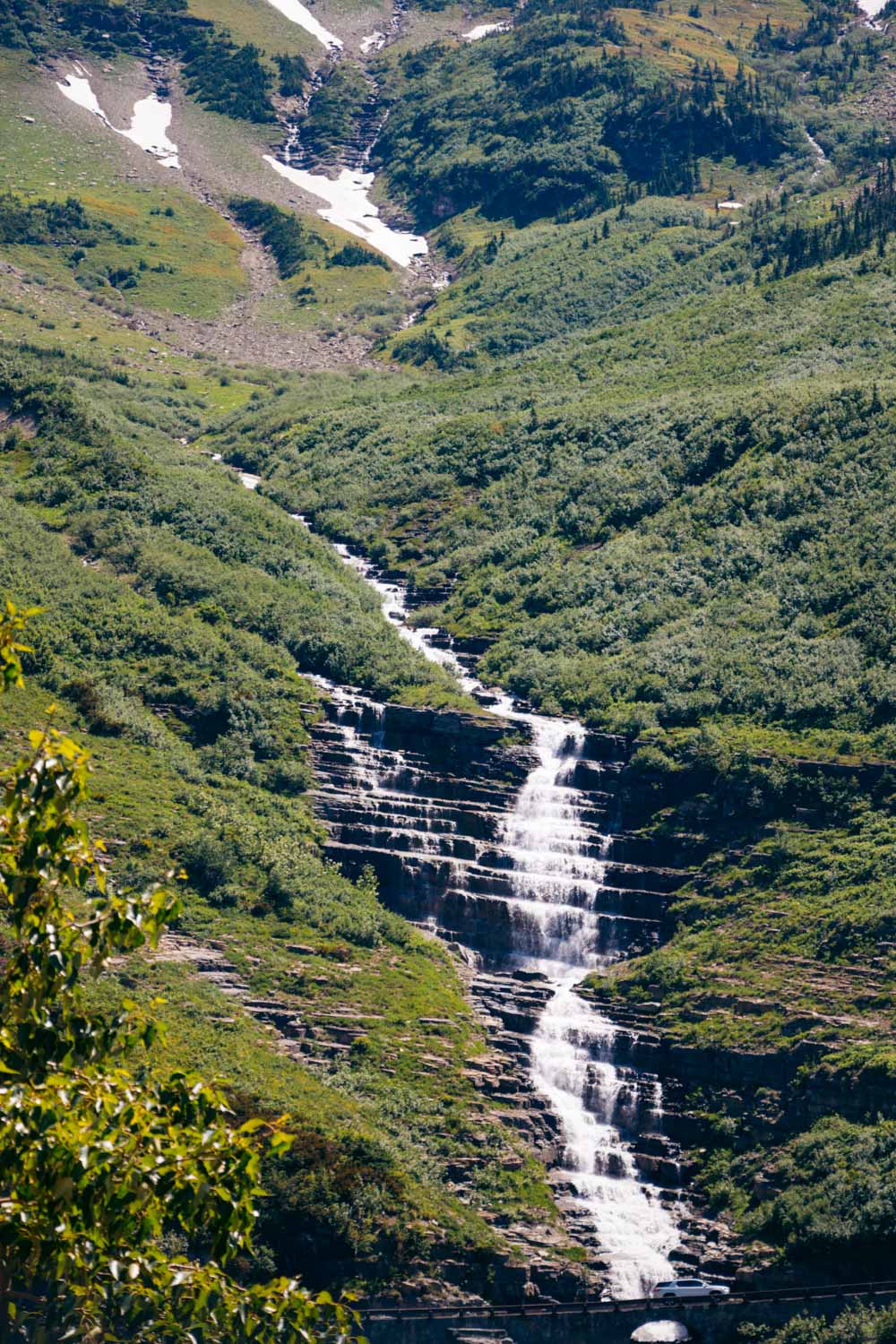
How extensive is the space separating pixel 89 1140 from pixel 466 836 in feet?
200

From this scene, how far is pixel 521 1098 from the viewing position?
2445 inches

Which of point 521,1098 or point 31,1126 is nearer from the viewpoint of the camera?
point 31,1126

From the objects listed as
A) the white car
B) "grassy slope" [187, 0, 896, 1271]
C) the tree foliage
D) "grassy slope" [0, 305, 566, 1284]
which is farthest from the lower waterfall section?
the tree foliage

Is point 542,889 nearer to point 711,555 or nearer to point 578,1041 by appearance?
point 578,1041

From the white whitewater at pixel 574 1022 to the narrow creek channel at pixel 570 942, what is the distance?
5cm

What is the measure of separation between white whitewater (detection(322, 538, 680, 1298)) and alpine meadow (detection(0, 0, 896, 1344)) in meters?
0.22

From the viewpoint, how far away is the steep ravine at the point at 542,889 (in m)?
59.5

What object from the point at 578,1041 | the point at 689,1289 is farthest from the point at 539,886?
the point at 689,1289

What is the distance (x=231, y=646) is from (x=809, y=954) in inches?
1483

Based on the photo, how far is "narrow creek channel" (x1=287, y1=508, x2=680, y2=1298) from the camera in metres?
58.0

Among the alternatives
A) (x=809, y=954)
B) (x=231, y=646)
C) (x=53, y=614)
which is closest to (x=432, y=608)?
(x=231, y=646)

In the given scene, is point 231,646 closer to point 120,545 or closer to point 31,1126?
point 120,545

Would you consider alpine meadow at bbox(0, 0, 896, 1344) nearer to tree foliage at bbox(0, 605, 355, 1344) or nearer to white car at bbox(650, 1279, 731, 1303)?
tree foliage at bbox(0, 605, 355, 1344)

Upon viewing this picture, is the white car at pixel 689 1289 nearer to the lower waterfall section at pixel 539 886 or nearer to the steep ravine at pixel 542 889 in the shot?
the lower waterfall section at pixel 539 886
